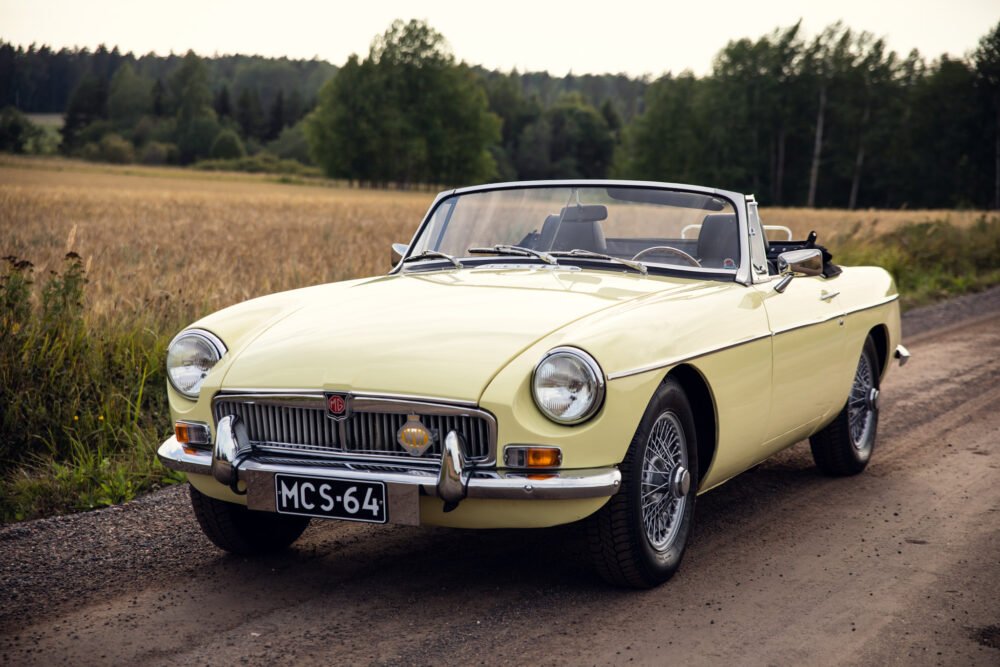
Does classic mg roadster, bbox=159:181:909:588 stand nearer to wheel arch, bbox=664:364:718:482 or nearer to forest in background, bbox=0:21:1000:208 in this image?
wheel arch, bbox=664:364:718:482

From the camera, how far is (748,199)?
4938mm

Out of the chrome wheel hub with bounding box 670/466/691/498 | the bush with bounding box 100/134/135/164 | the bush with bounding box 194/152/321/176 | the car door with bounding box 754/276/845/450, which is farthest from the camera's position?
the bush with bounding box 194/152/321/176

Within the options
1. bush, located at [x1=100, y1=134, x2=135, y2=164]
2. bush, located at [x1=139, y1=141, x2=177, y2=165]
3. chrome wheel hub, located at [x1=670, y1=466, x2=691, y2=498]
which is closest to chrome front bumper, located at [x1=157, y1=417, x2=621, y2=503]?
chrome wheel hub, located at [x1=670, y1=466, x2=691, y2=498]

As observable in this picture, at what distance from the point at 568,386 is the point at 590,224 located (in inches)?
67.4

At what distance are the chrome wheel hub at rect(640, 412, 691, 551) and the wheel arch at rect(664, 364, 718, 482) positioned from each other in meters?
0.18

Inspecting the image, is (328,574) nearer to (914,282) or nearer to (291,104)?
Answer: (914,282)

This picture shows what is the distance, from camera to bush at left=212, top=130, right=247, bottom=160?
90250 mm

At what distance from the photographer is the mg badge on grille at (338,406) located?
348cm

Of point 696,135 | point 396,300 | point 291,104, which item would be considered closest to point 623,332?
point 396,300

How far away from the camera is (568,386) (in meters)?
3.42

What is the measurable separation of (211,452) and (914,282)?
13.5 meters

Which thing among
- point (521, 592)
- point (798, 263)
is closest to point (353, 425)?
point (521, 592)

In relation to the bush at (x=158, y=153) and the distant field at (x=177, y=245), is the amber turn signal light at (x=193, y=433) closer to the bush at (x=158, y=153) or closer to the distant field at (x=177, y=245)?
the distant field at (x=177, y=245)

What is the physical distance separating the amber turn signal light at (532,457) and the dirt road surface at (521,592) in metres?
0.50
